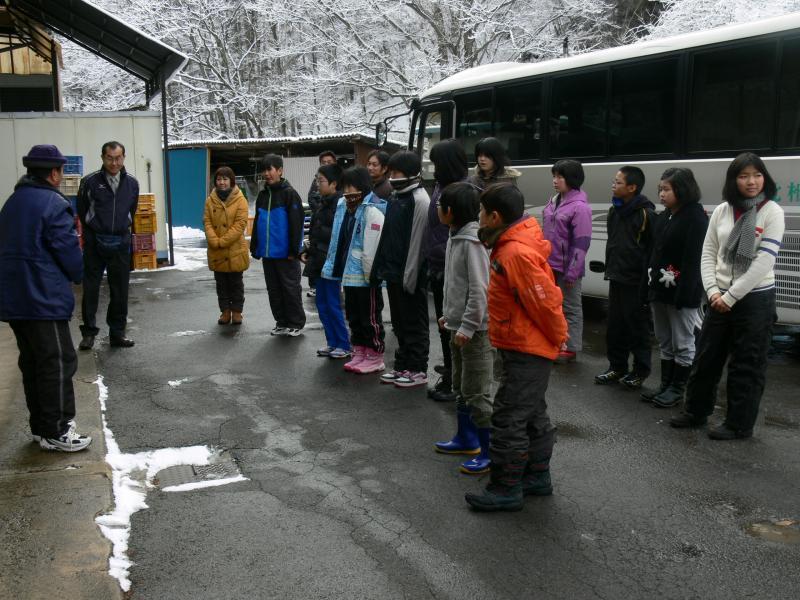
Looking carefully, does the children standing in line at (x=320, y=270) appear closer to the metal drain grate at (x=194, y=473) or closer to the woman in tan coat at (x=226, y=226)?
the woman in tan coat at (x=226, y=226)

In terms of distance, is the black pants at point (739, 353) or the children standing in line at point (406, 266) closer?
the black pants at point (739, 353)

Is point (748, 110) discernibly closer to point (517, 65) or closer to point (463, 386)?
point (517, 65)

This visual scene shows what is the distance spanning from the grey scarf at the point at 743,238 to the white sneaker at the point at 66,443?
14.3ft

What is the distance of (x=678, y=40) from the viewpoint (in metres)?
8.79

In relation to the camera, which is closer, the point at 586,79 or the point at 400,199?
the point at 400,199

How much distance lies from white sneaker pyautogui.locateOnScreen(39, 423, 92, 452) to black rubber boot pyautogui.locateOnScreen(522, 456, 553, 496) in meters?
2.76

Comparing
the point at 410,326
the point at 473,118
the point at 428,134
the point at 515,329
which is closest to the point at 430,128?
the point at 428,134

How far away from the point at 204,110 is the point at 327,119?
5.74 meters

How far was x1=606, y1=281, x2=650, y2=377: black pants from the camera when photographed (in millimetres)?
6773

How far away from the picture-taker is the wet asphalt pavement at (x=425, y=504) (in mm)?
3629

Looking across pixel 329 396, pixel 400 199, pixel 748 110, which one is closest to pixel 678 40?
pixel 748 110

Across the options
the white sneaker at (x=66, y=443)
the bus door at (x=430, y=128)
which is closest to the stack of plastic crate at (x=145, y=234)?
the bus door at (x=430, y=128)

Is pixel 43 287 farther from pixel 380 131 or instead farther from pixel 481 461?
pixel 380 131

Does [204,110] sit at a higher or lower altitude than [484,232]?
higher
